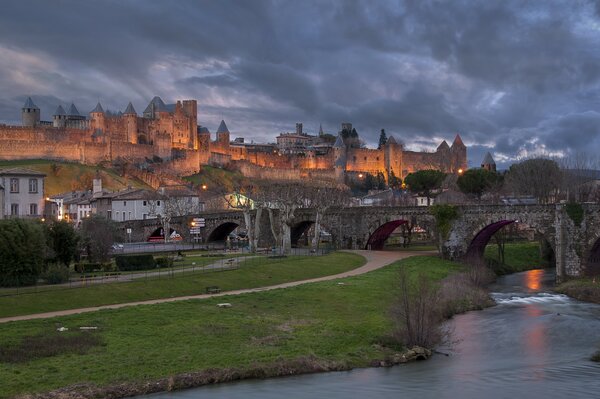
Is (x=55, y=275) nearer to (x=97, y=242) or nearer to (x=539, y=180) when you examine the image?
(x=97, y=242)

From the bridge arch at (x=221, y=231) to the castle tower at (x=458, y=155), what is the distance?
385 ft

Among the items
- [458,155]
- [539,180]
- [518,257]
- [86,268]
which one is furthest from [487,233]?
[458,155]

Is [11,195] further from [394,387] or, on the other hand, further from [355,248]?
[394,387]

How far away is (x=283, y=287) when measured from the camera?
134 feet

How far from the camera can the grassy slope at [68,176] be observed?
5079 inches

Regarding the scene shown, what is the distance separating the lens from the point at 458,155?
195 m

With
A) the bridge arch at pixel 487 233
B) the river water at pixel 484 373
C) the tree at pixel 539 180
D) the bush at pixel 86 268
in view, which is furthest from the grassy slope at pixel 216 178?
the river water at pixel 484 373

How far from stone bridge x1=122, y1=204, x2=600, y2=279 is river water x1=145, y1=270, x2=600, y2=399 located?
16.0 meters

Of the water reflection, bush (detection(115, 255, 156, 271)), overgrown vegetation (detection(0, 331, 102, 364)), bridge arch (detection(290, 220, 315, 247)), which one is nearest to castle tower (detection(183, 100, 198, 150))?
bridge arch (detection(290, 220, 315, 247))

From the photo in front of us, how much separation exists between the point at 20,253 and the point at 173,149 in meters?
134

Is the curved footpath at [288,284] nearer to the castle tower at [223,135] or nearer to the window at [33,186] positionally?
the window at [33,186]

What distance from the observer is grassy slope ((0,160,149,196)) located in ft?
423

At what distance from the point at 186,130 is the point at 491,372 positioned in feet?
522

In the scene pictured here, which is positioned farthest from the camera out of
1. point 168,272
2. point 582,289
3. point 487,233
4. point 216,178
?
point 216,178
